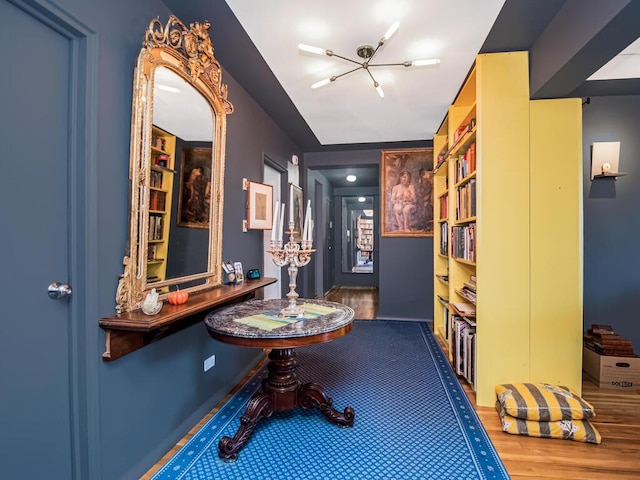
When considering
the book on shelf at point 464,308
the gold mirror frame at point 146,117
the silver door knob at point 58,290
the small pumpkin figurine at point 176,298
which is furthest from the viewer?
the book on shelf at point 464,308

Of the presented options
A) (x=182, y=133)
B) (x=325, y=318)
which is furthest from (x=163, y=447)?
(x=182, y=133)

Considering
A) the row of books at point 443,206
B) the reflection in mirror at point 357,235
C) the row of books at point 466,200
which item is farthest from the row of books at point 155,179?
the reflection in mirror at point 357,235

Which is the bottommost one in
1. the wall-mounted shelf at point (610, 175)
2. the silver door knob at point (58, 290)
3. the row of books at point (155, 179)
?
the silver door knob at point (58, 290)

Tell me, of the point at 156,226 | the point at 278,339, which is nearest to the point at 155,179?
the point at 156,226

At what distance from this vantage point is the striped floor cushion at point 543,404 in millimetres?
1909

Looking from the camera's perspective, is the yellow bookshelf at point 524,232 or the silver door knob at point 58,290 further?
the yellow bookshelf at point 524,232

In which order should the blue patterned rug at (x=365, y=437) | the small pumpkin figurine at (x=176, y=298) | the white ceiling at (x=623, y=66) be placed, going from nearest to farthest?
the blue patterned rug at (x=365, y=437) → the small pumpkin figurine at (x=176, y=298) → the white ceiling at (x=623, y=66)

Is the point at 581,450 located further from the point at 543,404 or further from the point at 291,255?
the point at 291,255

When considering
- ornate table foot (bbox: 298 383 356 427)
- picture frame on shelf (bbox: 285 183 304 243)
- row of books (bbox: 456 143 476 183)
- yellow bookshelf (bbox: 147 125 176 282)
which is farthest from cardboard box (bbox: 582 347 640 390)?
picture frame on shelf (bbox: 285 183 304 243)

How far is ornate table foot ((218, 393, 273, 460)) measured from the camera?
5.51 ft

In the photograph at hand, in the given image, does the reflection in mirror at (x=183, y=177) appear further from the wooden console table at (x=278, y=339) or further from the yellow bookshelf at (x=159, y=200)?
the wooden console table at (x=278, y=339)

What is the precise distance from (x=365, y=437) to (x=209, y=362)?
114 centimetres

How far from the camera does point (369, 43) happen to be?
2.19 m

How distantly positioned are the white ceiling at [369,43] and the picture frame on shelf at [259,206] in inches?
36.1
